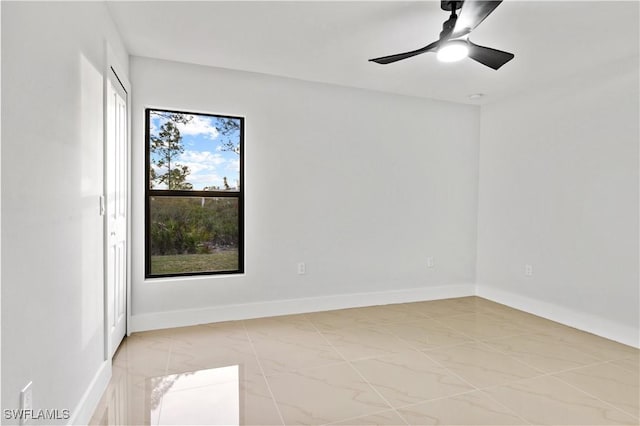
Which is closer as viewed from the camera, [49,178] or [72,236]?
[49,178]

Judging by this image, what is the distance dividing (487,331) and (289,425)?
2300mm

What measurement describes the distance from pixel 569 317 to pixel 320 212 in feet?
8.99

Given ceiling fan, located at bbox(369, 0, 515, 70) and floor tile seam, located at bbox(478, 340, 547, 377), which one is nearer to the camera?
ceiling fan, located at bbox(369, 0, 515, 70)

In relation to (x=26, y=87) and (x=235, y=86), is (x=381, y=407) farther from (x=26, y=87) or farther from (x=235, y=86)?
(x=235, y=86)

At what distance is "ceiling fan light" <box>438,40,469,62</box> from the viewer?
2330 mm

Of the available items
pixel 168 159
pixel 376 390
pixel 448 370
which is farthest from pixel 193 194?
pixel 448 370

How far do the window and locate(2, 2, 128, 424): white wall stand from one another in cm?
122

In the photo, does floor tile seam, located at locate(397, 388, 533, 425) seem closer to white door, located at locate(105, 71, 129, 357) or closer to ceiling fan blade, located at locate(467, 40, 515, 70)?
white door, located at locate(105, 71, 129, 357)

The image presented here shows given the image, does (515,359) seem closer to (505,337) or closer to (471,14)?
(505,337)

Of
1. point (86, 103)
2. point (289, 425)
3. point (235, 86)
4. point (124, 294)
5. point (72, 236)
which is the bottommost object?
point (289, 425)

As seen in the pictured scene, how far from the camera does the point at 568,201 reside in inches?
145

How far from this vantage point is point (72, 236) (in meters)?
1.77

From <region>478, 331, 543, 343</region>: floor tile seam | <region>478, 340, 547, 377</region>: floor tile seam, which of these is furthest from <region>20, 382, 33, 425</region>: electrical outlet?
<region>478, 331, 543, 343</region>: floor tile seam

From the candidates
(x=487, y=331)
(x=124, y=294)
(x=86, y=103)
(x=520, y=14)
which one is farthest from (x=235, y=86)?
(x=487, y=331)
